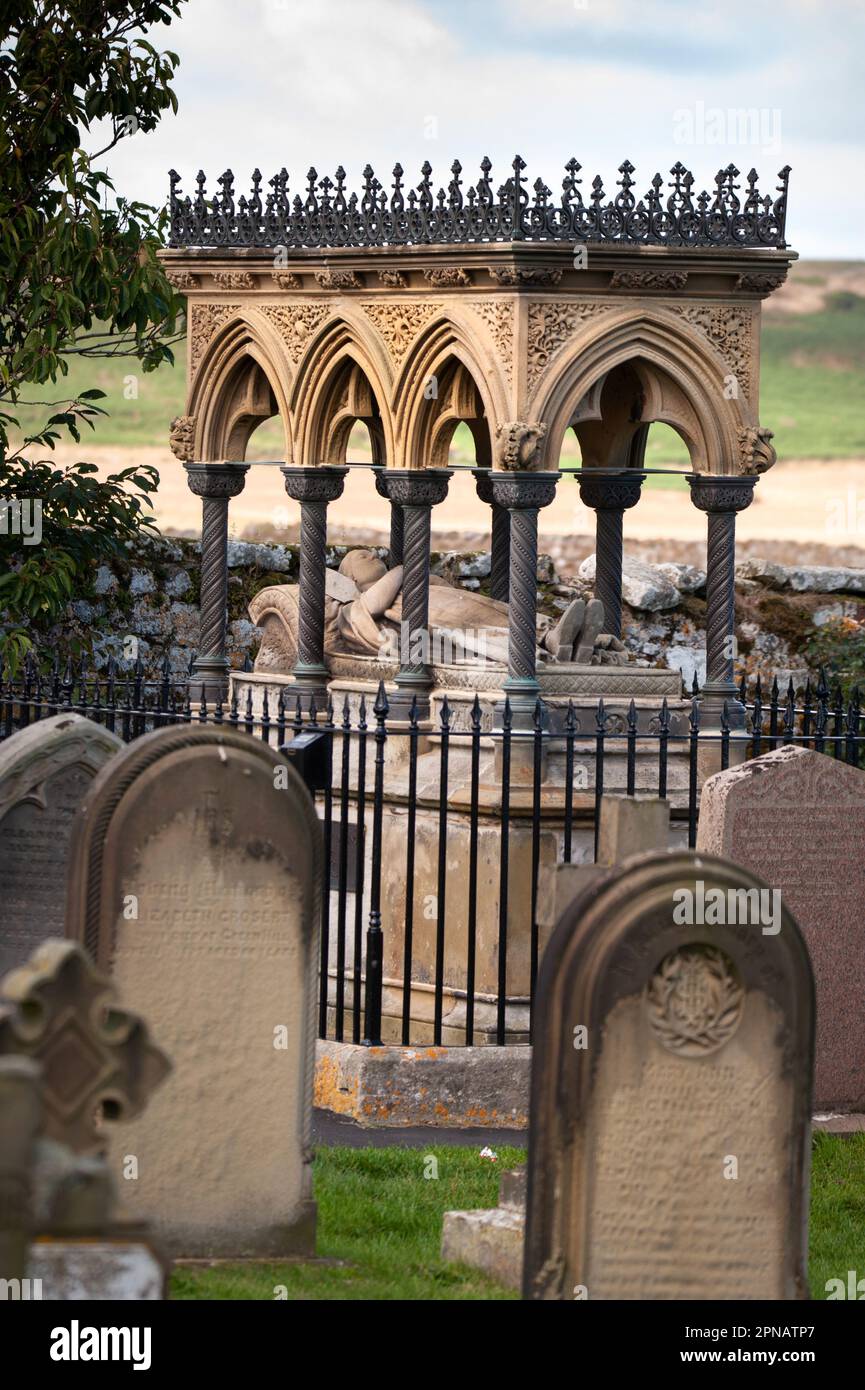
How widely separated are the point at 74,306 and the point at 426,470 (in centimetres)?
272

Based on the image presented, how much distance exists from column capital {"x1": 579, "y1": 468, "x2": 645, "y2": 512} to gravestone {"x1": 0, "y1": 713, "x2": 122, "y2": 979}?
15.6 feet

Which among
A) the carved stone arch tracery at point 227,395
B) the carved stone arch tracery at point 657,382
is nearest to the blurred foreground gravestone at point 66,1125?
the carved stone arch tracery at point 657,382

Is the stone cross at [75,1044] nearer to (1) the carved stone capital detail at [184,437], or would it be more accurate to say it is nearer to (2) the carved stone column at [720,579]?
(2) the carved stone column at [720,579]

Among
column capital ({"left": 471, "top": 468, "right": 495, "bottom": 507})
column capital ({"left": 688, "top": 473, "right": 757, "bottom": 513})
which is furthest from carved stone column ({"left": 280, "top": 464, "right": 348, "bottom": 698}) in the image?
column capital ({"left": 688, "top": 473, "right": 757, "bottom": 513})

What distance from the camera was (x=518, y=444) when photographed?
1168 cm

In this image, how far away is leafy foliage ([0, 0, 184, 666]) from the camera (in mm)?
14172

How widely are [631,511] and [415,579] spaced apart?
28.4 meters

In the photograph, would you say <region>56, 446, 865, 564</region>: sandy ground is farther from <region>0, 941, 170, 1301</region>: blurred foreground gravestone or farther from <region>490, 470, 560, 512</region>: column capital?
<region>0, 941, 170, 1301</region>: blurred foreground gravestone

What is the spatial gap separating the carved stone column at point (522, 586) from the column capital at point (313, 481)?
5.82ft

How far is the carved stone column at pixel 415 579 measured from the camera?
41.2 ft
